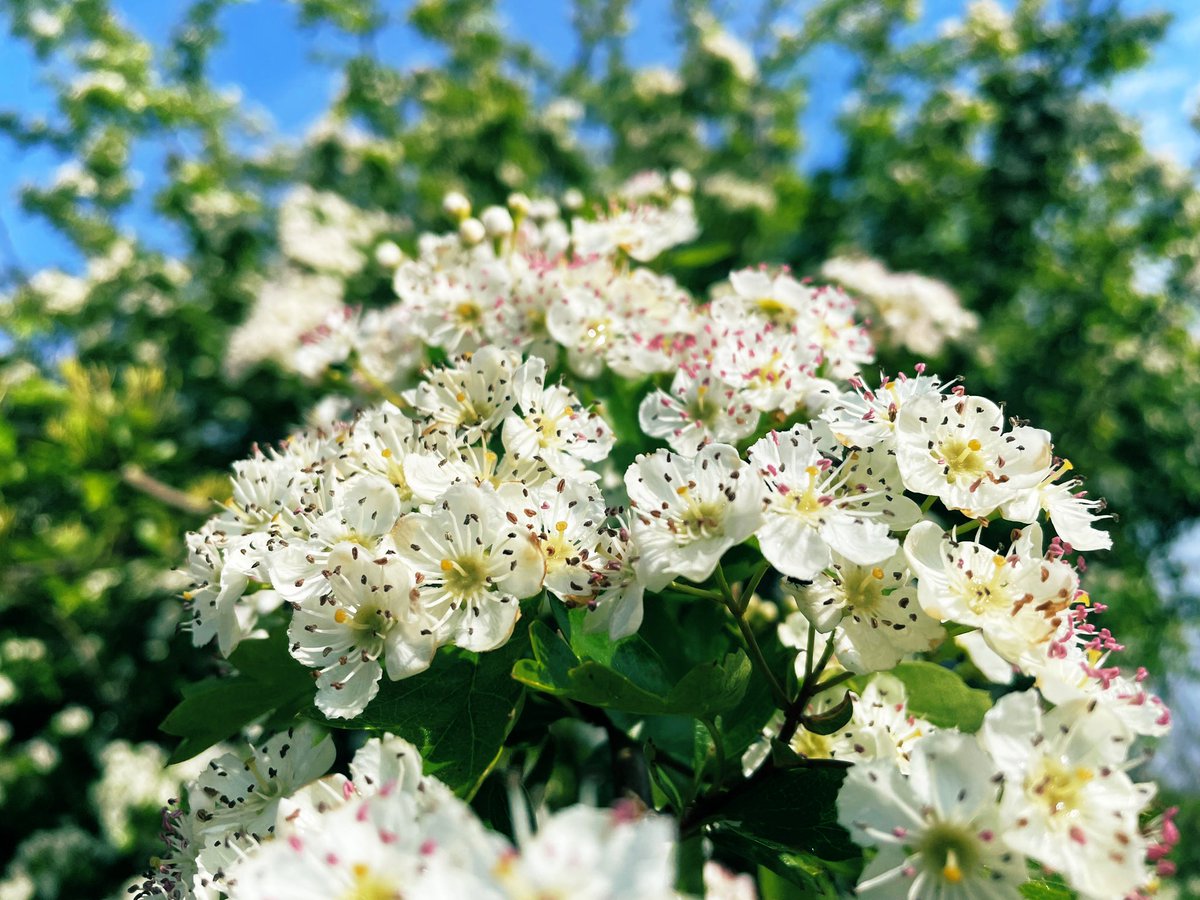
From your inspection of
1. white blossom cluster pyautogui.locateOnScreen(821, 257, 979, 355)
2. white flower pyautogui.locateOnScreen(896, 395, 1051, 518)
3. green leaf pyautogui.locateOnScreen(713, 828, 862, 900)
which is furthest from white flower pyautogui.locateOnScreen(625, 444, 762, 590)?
white blossom cluster pyautogui.locateOnScreen(821, 257, 979, 355)

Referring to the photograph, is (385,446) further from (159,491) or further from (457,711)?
(159,491)

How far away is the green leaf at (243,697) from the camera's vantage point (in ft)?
3.57

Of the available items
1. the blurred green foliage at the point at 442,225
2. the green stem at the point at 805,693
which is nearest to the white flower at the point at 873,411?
the green stem at the point at 805,693

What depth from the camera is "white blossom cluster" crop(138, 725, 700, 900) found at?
1.90 ft

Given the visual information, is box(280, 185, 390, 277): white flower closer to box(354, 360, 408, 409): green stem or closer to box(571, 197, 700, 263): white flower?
box(571, 197, 700, 263): white flower

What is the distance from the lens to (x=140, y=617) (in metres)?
4.44

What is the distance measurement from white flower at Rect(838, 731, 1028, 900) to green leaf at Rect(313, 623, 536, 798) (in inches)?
14.7

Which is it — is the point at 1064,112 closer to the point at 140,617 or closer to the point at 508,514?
the point at 508,514

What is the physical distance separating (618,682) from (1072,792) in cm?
45

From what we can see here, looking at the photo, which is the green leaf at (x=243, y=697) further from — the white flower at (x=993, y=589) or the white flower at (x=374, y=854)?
the white flower at (x=993, y=589)

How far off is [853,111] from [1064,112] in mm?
1675

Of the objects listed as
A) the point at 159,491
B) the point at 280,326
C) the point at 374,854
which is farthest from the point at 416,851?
the point at 280,326

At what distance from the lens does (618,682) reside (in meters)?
0.84

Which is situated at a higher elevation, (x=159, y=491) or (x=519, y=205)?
(x=519, y=205)
